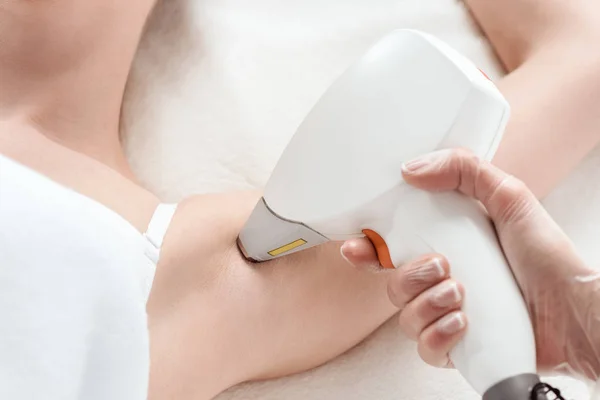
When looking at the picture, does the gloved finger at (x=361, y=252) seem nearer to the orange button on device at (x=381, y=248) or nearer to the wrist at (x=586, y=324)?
the orange button on device at (x=381, y=248)

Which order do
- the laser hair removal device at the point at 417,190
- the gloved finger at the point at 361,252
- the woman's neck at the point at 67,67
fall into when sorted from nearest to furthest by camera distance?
the laser hair removal device at the point at 417,190
the gloved finger at the point at 361,252
the woman's neck at the point at 67,67

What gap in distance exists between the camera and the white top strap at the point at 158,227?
0.69 metres

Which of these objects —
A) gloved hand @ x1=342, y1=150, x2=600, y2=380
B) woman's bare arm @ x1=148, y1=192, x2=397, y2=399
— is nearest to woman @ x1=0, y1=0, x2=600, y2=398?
woman's bare arm @ x1=148, y1=192, x2=397, y2=399

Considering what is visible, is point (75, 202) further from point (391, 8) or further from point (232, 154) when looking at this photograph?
point (391, 8)

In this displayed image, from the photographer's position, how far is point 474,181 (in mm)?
560

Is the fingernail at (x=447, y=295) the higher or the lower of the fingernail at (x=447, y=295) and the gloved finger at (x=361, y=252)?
the higher

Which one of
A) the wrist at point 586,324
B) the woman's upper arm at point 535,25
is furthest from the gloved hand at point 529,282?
the woman's upper arm at point 535,25

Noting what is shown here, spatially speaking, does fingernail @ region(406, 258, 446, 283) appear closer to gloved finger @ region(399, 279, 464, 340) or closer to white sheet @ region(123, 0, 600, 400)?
gloved finger @ region(399, 279, 464, 340)

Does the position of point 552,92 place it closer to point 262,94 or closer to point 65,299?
point 262,94

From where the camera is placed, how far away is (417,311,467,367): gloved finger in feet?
1.77

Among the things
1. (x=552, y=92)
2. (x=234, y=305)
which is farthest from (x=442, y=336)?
(x=552, y=92)

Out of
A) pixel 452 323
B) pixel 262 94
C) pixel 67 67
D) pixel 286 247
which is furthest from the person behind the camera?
pixel 262 94

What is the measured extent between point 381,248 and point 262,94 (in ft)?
1.29

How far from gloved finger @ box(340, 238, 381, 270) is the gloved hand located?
40mm
